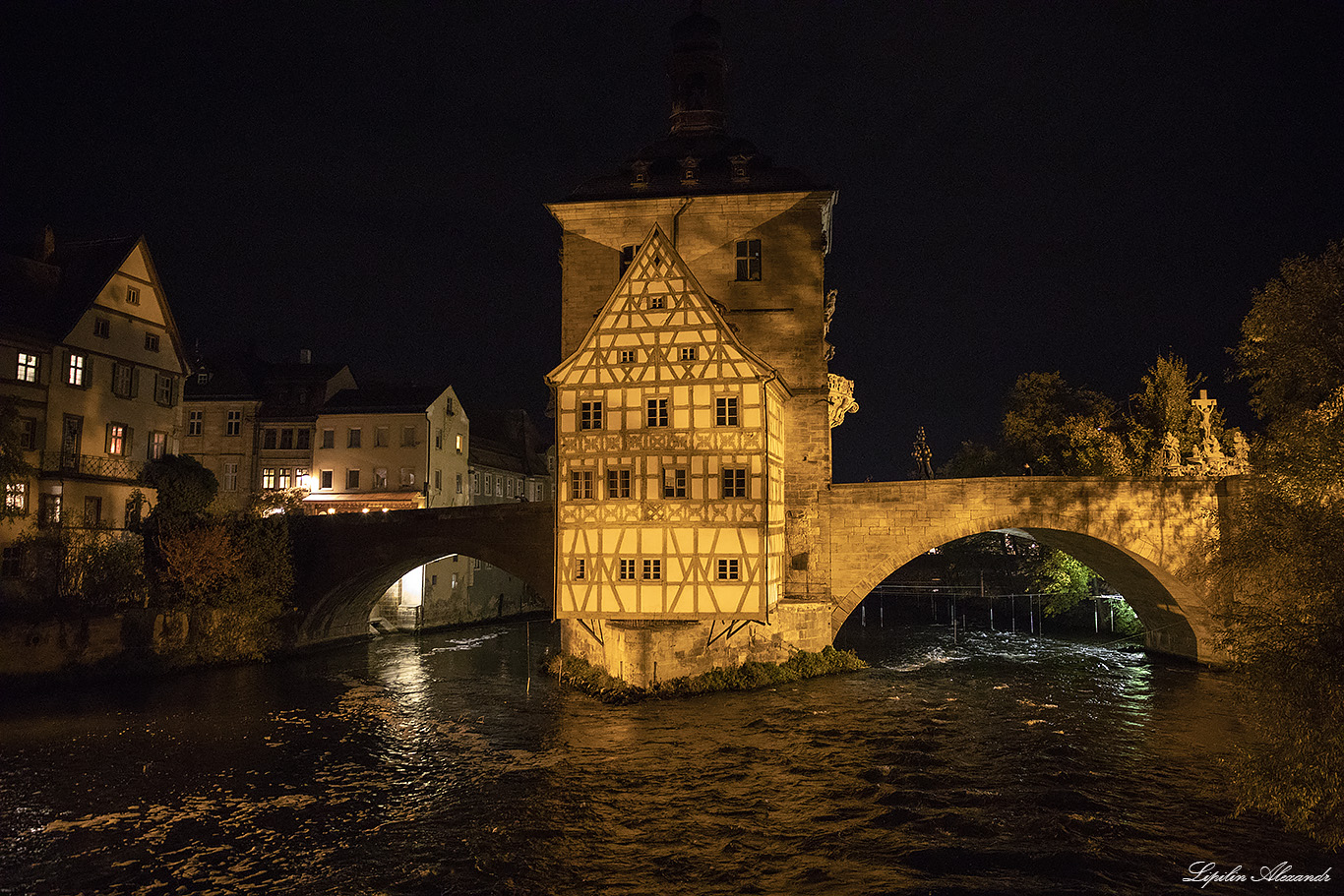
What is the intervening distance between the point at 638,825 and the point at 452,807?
3.85 m

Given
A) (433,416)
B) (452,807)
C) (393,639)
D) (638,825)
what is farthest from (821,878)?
(433,416)

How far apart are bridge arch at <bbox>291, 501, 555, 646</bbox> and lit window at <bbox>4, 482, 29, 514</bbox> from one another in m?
9.10

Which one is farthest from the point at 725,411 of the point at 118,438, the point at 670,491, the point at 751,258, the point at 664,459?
the point at 118,438

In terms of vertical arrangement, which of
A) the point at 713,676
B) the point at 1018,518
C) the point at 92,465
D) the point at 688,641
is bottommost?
the point at 713,676

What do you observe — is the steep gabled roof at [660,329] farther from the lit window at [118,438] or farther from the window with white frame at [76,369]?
the lit window at [118,438]

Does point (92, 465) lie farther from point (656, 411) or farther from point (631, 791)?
point (631, 791)

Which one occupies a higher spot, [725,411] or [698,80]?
[698,80]

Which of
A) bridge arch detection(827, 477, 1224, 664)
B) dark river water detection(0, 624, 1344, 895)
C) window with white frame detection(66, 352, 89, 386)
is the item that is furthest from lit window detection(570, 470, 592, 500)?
window with white frame detection(66, 352, 89, 386)

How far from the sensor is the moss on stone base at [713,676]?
2598cm

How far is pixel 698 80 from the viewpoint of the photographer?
33.8 meters

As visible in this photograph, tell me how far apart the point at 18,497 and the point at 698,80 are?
28853mm

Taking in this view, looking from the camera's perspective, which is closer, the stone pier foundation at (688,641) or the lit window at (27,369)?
the stone pier foundation at (688,641)

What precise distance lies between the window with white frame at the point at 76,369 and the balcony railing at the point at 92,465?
2861mm

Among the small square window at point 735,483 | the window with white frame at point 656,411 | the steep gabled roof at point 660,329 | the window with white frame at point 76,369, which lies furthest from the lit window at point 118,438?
the small square window at point 735,483
